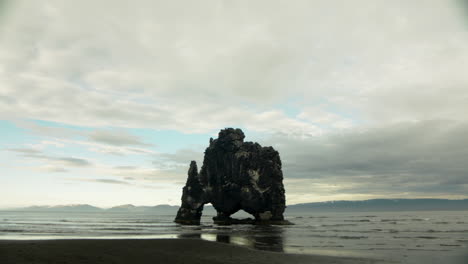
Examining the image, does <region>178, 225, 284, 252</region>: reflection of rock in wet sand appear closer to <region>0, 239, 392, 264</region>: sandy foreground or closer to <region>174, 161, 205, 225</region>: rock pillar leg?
<region>0, 239, 392, 264</region>: sandy foreground

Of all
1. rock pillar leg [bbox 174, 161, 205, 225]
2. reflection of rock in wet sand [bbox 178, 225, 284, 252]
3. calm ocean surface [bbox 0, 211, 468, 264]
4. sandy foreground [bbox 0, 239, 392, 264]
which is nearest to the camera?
sandy foreground [bbox 0, 239, 392, 264]

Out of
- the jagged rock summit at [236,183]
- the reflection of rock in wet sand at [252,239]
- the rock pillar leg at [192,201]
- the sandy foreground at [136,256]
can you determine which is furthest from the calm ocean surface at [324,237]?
the rock pillar leg at [192,201]

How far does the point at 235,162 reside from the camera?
315ft

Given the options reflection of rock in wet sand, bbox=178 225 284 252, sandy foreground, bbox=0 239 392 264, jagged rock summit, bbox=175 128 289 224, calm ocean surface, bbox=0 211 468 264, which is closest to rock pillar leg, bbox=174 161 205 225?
jagged rock summit, bbox=175 128 289 224

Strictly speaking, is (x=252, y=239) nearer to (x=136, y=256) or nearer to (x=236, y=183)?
(x=136, y=256)

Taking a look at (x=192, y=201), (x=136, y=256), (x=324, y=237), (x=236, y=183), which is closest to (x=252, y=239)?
(x=324, y=237)

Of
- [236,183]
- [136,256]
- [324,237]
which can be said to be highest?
[236,183]

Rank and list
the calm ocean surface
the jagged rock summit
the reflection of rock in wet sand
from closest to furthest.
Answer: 1. the calm ocean surface
2. the reflection of rock in wet sand
3. the jagged rock summit

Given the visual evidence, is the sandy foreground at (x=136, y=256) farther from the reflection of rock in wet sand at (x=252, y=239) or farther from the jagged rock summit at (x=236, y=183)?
the jagged rock summit at (x=236, y=183)

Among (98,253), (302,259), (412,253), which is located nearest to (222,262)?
(302,259)

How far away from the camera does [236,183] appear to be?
94688mm

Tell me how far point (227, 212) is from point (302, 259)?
75129 mm

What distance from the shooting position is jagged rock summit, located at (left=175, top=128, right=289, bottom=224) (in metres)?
90.8

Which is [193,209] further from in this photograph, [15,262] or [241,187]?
[15,262]
